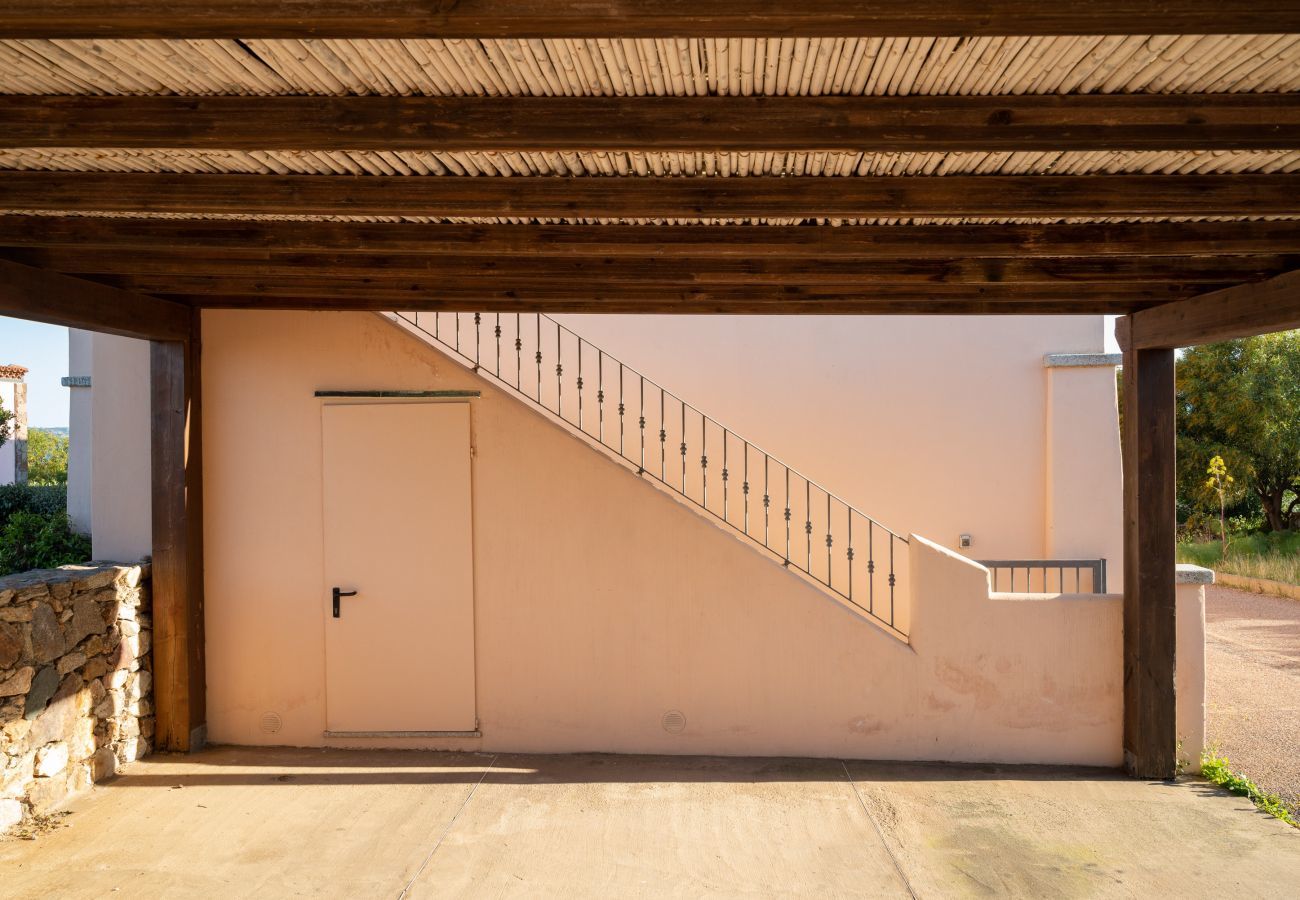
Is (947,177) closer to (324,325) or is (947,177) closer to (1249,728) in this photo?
(324,325)

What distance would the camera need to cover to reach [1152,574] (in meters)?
5.30

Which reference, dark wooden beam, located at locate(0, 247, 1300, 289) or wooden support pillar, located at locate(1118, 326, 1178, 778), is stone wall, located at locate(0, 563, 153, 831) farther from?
wooden support pillar, located at locate(1118, 326, 1178, 778)

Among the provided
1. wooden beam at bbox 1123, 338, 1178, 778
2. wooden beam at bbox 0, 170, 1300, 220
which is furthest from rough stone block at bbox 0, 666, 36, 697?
wooden beam at bbox 1123, 338, 1178, 778

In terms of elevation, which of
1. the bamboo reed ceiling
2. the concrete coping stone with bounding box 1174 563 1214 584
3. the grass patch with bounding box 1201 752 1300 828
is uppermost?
the bamboo reed ceiling

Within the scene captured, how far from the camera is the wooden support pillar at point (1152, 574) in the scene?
526 centimetres

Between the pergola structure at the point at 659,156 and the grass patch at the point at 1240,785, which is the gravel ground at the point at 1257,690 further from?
the pergola structure at the point at 659,156

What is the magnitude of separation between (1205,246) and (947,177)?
4.41ft

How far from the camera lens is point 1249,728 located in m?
6.24

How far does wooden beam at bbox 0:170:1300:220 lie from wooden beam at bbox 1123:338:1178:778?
8.26ft

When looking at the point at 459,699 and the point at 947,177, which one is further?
the point at 459,699

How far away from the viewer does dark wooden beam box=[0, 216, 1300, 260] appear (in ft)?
12.0

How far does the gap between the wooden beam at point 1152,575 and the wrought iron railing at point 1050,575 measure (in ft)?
4.98

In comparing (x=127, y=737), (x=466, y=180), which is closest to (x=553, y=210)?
(x=466, y=180)

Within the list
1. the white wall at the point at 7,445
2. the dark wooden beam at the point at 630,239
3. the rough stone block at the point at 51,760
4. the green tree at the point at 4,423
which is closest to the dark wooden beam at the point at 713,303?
the dark wooden beam at the point at 630,239
